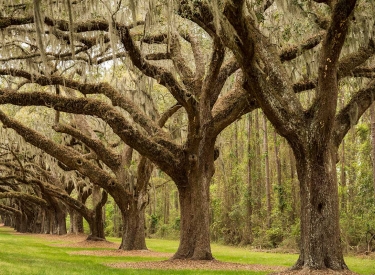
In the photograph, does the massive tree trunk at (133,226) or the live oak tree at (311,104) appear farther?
the massive tree trunk at (133,226)

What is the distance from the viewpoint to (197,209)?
1262 cm

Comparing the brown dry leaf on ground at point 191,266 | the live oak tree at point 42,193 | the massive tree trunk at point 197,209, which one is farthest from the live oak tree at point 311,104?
the live oak tree at point 42,193

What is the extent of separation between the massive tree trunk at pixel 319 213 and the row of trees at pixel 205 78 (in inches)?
0.7

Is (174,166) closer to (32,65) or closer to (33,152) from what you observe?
(32,65)

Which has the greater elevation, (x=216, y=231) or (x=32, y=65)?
(x=32, y=65)

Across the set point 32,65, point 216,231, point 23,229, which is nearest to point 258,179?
point 216,231

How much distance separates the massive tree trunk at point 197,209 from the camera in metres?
12.5

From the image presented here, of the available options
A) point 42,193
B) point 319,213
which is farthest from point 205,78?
point 42,193

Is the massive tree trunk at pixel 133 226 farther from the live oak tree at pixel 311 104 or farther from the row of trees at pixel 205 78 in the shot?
the live oak tree at pixel 311 104

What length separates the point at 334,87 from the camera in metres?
Result: 8.31

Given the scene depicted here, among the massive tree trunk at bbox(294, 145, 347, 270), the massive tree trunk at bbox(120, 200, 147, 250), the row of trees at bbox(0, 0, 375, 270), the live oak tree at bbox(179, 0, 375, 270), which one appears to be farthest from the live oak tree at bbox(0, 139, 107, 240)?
the massive tree trunk at bbox(294, 145, 347, 270)

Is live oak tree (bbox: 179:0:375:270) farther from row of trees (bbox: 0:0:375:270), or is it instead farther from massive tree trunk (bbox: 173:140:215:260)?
massive tree trunk (bbox: 173:140:215:260)

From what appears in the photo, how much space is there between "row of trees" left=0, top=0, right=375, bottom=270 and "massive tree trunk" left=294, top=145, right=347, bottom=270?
0.02m

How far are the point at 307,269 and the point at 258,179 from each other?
22.9m
